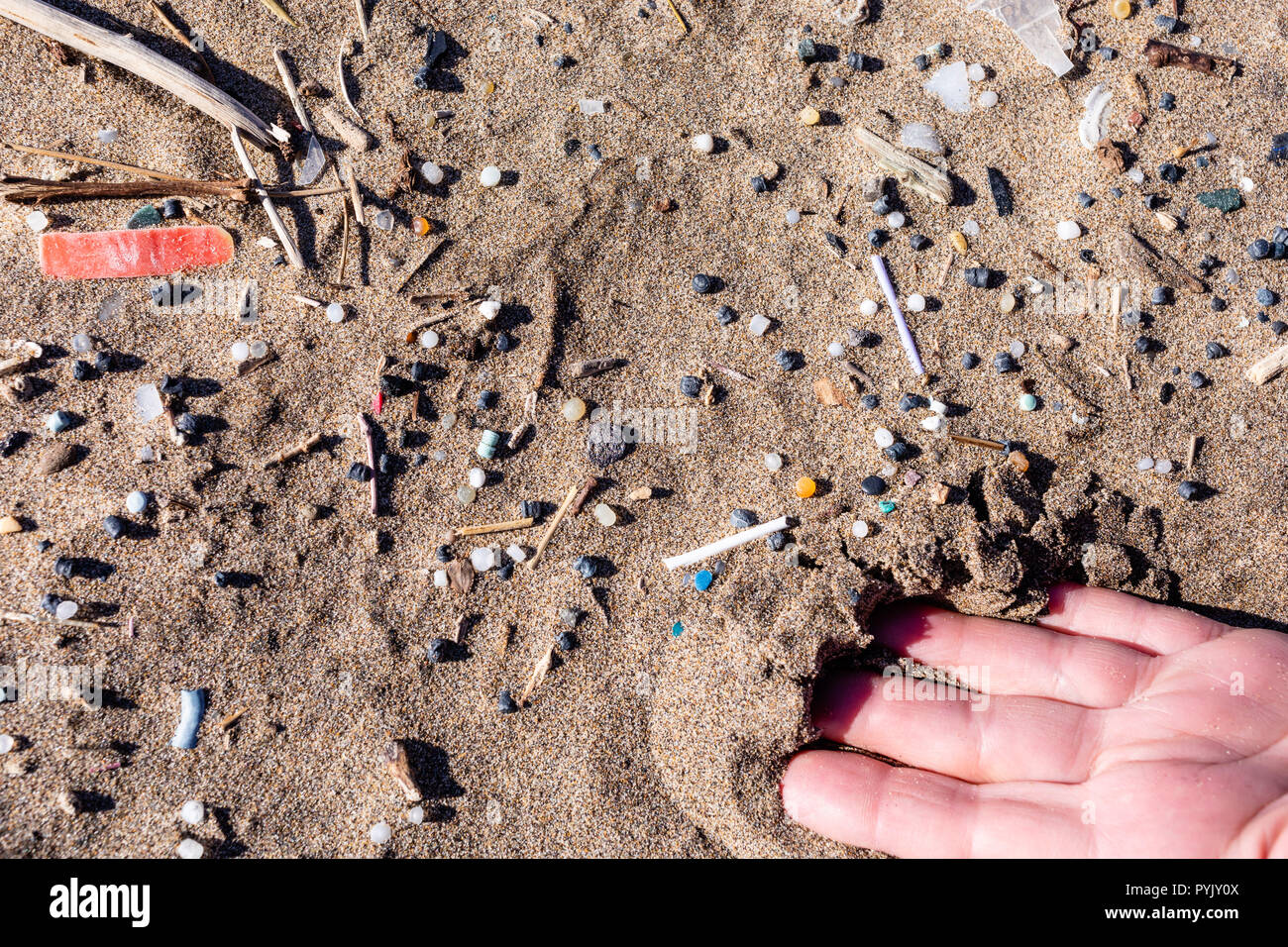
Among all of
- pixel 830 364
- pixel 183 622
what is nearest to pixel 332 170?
pixel 183 622

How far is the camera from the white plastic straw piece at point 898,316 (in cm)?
320

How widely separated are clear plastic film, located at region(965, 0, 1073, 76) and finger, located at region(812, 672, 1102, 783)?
2456mm

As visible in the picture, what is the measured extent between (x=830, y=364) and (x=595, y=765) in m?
1.68

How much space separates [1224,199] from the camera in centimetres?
331

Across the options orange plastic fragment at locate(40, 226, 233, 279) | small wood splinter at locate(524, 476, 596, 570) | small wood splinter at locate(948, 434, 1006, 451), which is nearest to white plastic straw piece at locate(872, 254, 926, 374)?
small wood splinter at locate(948, 434, 1006, 451)

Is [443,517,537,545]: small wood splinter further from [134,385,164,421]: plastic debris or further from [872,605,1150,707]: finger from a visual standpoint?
[872,605,1150,707]: finger

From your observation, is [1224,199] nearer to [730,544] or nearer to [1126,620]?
[1126,620]

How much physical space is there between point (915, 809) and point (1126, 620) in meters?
1.03

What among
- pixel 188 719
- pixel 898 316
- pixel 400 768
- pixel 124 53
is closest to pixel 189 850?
pixel 188 719

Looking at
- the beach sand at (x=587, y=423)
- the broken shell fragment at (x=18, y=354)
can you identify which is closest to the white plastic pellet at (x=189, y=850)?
the beach sand at (x=587, y=423)

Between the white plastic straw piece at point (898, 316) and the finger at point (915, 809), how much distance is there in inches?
58.0

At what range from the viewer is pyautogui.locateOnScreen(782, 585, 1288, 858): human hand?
2646 mm

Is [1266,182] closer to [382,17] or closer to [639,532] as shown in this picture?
[639,532]

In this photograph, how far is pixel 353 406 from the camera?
3.10 metres
